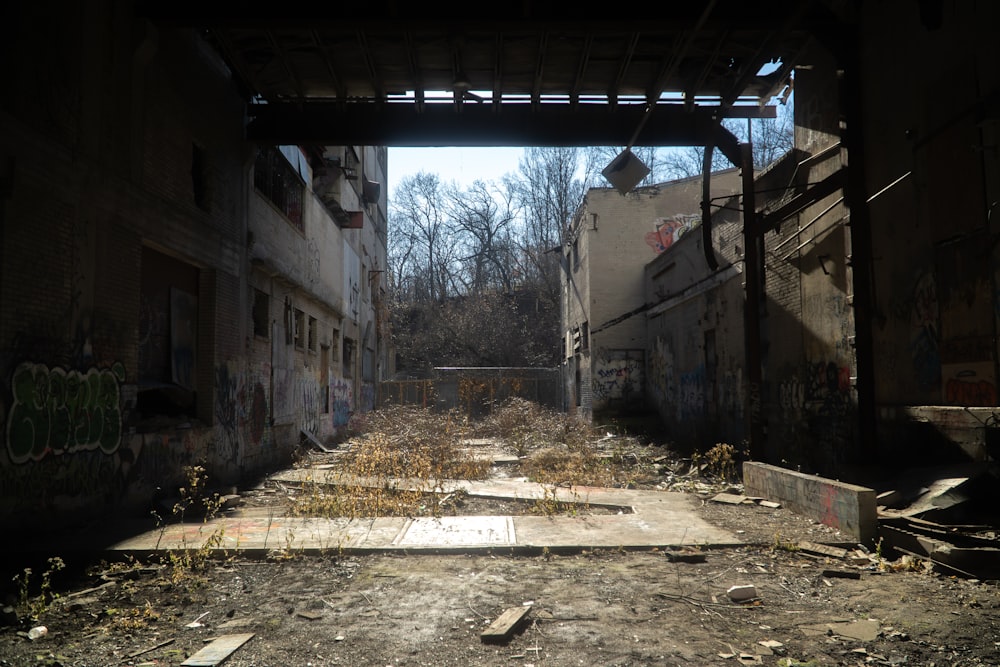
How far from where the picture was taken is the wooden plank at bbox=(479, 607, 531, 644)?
3998mm

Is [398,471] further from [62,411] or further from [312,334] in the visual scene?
[312,334]

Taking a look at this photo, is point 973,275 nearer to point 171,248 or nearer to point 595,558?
point 595,558

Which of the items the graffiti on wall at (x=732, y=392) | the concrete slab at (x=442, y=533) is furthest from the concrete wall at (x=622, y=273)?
the concrete slab at (x=442, y=533)

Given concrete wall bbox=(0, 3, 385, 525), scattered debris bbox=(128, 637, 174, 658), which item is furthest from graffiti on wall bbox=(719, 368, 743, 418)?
scattered debris bbox=(128, 637, 174, 658)

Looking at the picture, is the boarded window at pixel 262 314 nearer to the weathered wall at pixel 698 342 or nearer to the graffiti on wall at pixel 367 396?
the weathered wall at pixel 698 342

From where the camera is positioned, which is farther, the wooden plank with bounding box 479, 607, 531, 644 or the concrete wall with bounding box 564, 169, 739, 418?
the concrete wall with bounding box 564, 169, 739, 418

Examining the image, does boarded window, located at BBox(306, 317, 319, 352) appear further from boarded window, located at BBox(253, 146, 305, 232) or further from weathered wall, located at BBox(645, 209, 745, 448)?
weathered wall, located at BBox(645, 209, 745, 448)

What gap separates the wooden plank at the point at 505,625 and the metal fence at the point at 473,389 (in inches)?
847

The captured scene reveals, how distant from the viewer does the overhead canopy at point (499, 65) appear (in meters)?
8.80

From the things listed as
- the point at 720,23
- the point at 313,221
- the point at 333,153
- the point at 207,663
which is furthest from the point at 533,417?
the point at 207,663

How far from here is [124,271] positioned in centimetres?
805

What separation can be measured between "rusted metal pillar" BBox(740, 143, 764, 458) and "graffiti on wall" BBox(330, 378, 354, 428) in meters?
12.0

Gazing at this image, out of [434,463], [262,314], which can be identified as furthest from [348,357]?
[434,463]

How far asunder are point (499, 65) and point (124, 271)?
240 inches
